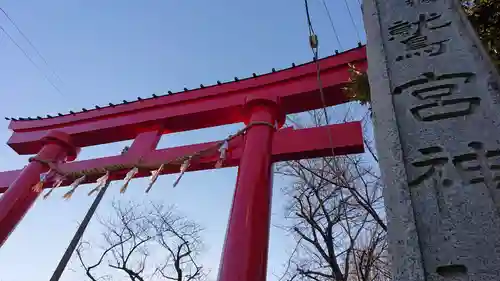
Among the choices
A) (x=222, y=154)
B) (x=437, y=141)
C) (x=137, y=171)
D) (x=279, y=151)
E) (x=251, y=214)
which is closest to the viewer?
(x=437, y=141)

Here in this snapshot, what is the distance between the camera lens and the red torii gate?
358cm

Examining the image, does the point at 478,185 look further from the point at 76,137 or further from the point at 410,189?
the point at 76,137

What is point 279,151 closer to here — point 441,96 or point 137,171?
point 137,171

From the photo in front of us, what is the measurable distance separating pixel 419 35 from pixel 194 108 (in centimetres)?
388

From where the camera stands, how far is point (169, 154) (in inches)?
195

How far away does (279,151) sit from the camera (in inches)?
171

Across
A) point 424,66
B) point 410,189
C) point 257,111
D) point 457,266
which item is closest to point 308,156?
point 257,111

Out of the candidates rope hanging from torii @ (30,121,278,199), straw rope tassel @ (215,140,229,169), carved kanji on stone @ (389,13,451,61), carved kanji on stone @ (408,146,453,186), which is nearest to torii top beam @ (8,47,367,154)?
rope hanging from torii @ (30,121,278,199)

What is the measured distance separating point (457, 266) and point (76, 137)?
635 cm

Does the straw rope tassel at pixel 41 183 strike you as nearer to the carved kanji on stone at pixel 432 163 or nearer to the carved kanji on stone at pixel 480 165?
the carved kanji on stone at pixel 432 163

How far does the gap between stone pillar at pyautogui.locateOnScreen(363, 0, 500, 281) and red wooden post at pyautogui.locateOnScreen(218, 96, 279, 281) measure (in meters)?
A: 1.88

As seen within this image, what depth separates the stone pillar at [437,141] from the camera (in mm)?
1398

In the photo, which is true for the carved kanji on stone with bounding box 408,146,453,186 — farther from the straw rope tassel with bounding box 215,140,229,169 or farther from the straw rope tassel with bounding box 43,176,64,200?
the straw rope tassel with bounding box 43,176,64,200

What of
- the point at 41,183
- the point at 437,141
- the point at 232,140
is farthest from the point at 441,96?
the point at 41,183
